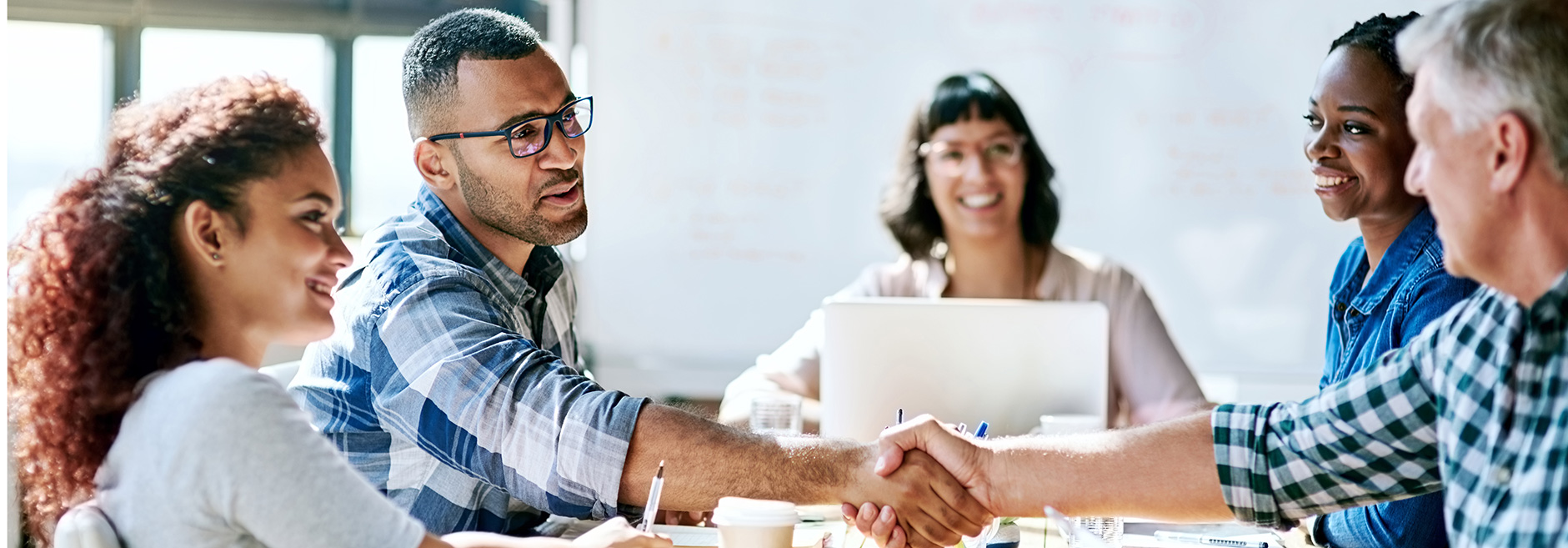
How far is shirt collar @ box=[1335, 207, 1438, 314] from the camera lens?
5.62 feet

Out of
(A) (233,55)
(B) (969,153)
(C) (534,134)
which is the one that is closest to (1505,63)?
(C) (534,134)

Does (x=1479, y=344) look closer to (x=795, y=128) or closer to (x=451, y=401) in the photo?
(x=451, y=401)

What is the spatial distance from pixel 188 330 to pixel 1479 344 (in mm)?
1170

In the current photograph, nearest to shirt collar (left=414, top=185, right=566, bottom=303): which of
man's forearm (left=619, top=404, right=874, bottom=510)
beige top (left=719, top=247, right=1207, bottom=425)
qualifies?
man's forearm (left=619, top=404, right=874, bottom=510)

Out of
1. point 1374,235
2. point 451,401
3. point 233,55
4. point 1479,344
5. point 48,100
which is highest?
point 233,55

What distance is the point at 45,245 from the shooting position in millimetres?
1097

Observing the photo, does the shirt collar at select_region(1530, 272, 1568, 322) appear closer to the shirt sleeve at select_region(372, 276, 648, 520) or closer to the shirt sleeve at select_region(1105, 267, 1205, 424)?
the shirt sleeve at select_region(372, 276, 648, 520)

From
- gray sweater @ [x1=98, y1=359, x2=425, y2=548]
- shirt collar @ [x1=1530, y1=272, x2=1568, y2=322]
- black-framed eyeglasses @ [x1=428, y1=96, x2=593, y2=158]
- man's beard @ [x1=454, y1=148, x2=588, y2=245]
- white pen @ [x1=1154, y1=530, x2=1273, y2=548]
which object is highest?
black-framed eyeglasses @ [x1=428, y1=96, x2=593, y2=158]

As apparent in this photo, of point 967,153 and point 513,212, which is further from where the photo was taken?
point 967,153

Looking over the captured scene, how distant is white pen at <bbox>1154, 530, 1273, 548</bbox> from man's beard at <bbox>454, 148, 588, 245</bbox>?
0.98 meters

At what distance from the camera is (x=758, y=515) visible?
4.38 feet

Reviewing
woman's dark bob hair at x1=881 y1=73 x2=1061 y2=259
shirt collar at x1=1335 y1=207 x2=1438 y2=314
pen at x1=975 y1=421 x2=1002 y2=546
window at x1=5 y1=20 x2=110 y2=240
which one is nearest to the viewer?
pen at x1=975 y1=421 x2=1002 y2=546

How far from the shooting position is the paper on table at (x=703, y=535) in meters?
1.64

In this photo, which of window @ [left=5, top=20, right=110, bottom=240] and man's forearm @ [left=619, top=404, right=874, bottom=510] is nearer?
man's forearm @ [left=619, top=404, right=874, bottom=510]
